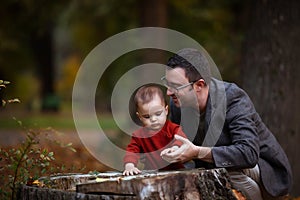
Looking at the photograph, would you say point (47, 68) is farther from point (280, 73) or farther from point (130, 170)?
point (130, 170)

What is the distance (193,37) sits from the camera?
47.1 ft

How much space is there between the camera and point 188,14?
14.2 m

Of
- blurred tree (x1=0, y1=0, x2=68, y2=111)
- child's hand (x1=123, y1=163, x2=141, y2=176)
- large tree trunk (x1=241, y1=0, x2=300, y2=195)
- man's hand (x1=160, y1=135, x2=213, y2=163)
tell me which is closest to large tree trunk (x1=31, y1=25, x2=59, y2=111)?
blurred tree (x1=0, y1=0, x2=68, y2=111)

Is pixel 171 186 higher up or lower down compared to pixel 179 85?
lower down

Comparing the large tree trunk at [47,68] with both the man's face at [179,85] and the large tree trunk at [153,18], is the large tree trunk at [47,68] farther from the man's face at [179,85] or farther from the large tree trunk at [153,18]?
the man's face at [179,85]

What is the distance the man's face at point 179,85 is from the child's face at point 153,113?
147 millimetres

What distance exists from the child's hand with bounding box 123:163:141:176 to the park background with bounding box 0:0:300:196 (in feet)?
1.88

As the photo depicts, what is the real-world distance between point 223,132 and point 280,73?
2432 mm

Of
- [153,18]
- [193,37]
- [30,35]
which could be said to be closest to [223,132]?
[153,18]

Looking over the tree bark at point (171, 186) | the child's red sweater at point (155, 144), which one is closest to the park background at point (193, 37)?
the child's red sweater at point (155, 144)

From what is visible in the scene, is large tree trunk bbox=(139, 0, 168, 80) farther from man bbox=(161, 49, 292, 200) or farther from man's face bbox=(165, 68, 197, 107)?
man's face bbox=(165, 68, 197, 107)

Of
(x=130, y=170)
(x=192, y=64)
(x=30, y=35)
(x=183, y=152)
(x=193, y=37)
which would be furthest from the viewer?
(x=30, y=35)

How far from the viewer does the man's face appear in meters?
4.09

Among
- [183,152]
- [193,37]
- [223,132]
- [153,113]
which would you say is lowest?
[183,152]
